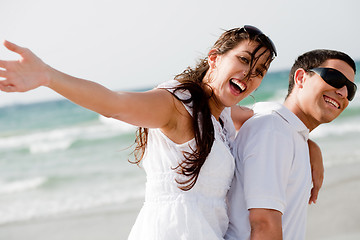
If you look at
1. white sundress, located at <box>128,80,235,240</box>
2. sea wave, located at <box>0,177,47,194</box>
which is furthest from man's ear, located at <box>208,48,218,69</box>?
sea wave, located at <box>0,177,47,194</box>

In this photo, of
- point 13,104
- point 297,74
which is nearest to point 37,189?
point 297,74

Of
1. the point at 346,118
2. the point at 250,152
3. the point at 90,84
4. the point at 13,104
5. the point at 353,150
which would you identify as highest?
the point at 90,84

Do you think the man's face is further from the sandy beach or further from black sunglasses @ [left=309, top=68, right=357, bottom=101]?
the sandy beach

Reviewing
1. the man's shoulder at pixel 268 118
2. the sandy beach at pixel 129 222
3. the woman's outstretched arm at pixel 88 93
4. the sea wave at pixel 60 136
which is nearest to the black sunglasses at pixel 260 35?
the man's shoulder at pixel 268 118

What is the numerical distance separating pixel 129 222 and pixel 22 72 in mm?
5715

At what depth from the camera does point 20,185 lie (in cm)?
A: 1099

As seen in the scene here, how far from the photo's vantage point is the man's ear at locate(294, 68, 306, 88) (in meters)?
3.08

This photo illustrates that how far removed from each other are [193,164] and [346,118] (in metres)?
15.4

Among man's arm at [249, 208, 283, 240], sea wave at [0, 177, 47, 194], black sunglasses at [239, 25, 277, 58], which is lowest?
sea wave at [0, 177, 47, 194]

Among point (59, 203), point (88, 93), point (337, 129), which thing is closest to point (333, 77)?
point (88, 93)

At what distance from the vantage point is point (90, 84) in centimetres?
191

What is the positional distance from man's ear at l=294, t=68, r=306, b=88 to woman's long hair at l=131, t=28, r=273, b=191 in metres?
0.46

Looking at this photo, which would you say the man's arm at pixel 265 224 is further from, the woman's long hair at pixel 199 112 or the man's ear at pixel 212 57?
the man's ear at pixel 212 57

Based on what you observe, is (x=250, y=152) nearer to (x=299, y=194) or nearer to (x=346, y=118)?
(x=299, y=194)
